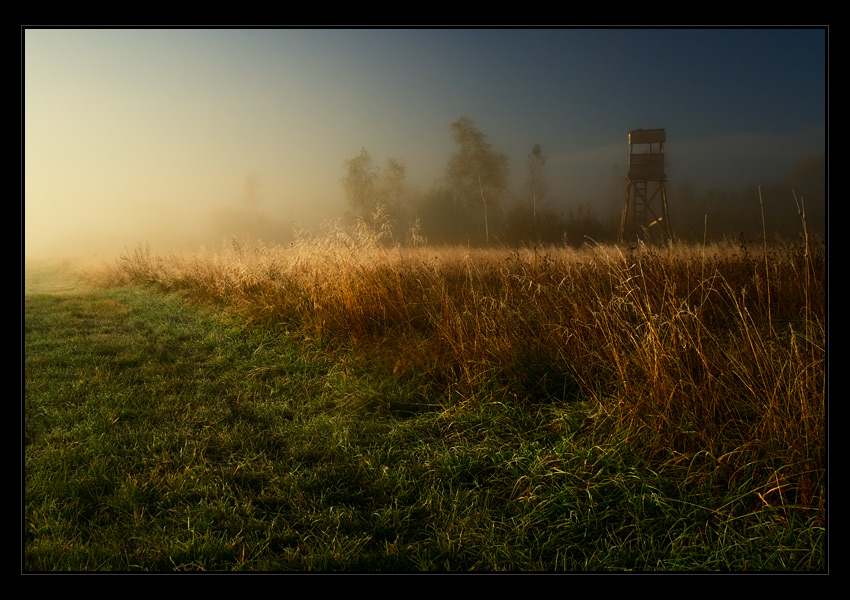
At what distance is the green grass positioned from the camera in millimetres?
1895

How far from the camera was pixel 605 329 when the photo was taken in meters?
3.45

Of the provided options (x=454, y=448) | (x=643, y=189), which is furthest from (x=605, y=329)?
(x=643, y=189)

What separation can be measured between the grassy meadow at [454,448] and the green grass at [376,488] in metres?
0.01

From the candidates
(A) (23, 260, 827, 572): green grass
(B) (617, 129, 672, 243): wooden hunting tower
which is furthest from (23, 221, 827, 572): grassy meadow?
(B) (617, 129, 672, 243): wooden hunting tower

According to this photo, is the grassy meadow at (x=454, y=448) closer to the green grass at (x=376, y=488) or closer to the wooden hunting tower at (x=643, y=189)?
the green grass at (x=376, y=488)

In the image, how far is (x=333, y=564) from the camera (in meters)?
1.87

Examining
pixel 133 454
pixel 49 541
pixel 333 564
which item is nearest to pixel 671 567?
pixel 333 564

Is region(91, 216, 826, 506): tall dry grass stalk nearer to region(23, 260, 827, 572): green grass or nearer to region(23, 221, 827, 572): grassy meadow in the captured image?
region(23, 221, 827, 572): grassy meadow

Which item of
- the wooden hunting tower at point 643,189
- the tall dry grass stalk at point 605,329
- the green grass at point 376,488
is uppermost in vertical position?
the wooden hunting tower at point 643,189

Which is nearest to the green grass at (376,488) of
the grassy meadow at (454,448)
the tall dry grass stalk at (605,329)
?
the grassy meadow at (454,448)

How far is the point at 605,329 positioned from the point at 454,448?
1.46 metres

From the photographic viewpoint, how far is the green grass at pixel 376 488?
6.22 feet
